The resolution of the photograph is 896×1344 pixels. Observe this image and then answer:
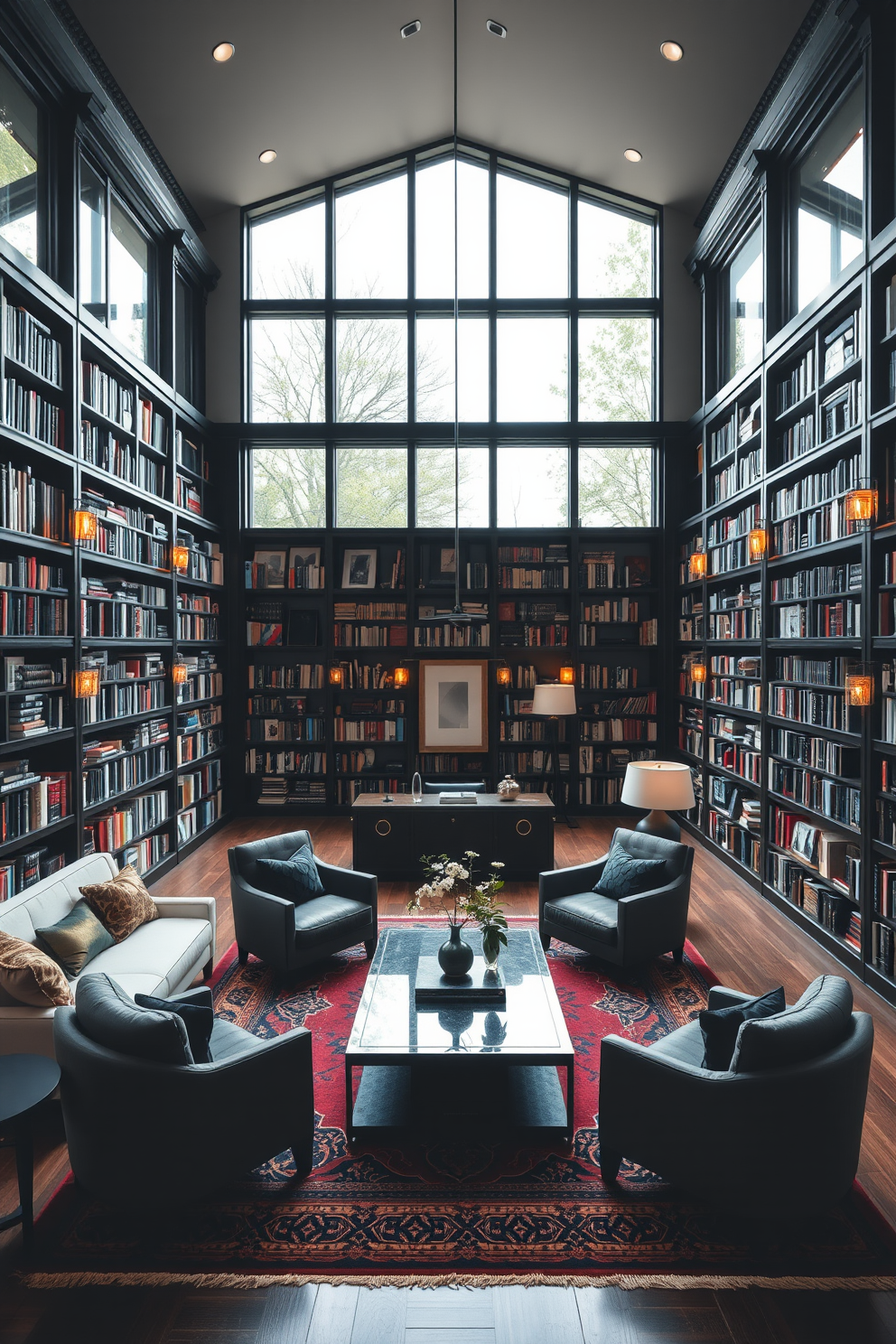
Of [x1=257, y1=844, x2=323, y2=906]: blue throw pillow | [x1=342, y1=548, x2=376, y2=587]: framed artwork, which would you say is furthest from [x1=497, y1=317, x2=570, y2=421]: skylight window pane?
[x1=257, y1=844, x2=323, y2=906]: blue throw pillow

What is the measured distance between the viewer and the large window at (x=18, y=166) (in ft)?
14.7

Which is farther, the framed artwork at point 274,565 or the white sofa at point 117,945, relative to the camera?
the framed artwork at point 274,565

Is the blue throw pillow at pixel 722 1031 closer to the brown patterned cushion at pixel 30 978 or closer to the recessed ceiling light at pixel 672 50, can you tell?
the brown patterned cushion at pixel 30 978

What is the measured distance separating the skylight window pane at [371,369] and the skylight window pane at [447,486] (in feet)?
1.99

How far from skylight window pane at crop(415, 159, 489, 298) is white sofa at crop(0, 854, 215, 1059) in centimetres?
707

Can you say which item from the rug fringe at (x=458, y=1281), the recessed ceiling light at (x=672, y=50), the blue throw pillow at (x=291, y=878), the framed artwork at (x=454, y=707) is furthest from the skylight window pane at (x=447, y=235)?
the rug fringe at (x=458, y=1281)

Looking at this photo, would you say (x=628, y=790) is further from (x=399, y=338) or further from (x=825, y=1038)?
(x=399, y=338)

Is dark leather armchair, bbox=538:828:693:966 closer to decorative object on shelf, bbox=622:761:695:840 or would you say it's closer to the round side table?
decorative object on shelf, bbox=622:761:695:840

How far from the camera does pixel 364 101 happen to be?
7.43 meters

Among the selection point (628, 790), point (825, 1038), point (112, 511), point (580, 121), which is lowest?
point (825, 1038)

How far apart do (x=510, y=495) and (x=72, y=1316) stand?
25.3 feet

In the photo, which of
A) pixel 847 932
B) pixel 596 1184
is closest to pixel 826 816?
pixel 847 932

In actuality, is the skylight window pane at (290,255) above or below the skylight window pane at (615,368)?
above

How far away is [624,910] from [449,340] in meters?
6.71
